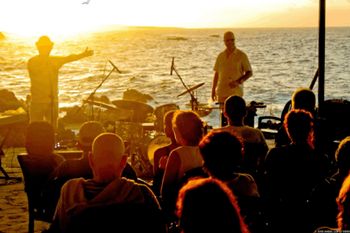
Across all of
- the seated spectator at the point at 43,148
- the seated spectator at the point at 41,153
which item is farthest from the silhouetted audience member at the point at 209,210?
the seated spectator at the point at 43,148

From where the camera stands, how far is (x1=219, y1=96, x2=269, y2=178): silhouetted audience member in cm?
601

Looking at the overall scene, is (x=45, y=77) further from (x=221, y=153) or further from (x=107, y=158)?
(x=221, y=153)

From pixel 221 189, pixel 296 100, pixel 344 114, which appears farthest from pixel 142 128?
Result: pixel 221 189

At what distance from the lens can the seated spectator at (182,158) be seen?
5277 mm

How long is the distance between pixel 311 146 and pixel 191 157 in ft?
2.89

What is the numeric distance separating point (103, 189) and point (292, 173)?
170 centimetres

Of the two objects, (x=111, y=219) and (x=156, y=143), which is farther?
(x=156, y=143)

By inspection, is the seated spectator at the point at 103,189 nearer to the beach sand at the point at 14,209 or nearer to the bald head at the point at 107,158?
the bald head at the point at 107,158

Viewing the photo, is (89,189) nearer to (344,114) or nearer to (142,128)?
Answer: (344,114)

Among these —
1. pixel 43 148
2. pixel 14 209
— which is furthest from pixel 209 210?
pixel 14 209

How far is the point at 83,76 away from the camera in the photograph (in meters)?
56.9

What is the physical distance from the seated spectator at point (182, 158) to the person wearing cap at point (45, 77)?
5618 millimetres

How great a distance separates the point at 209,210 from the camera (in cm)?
291

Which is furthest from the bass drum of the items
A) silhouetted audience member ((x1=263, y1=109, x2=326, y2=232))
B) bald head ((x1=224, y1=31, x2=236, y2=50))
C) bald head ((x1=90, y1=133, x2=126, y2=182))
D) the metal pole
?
bald head ((x1=90, y1=133, x2=126, y2=182))
